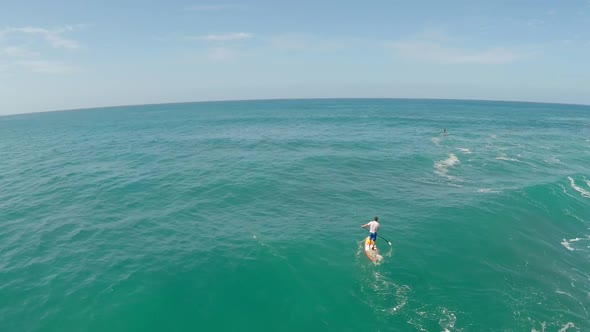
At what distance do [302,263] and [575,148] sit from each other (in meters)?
87.5

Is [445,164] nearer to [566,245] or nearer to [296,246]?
[566,245]

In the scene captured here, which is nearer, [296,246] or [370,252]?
[370,252]

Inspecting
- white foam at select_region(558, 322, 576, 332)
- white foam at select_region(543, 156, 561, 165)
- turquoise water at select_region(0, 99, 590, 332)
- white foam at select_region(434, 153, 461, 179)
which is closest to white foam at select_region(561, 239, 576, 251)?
turquoise water at select_region(0, 99, 590, 332)

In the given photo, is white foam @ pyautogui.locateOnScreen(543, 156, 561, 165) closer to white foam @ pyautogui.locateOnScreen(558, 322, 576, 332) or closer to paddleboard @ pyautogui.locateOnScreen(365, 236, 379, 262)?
white foam @ pyautogui.locateOnScreen(558, 322, 576, 332)

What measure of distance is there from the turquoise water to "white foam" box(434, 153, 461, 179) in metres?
0.36

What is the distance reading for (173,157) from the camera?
71.0 meters

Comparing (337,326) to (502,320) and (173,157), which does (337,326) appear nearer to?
(502,320)

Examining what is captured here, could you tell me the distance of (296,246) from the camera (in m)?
31.4

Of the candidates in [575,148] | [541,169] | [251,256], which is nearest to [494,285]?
[251,256]

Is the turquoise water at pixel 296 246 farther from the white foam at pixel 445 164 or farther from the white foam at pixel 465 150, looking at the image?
the white foam at pixel 465 150

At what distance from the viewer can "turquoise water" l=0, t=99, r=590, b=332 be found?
22.8 metres

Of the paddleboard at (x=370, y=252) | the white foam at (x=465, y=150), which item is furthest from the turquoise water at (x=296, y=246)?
the white foam at (x=465, y=150)

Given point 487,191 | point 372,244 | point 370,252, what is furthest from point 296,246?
point 487,191

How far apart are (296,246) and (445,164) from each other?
41690 mm
